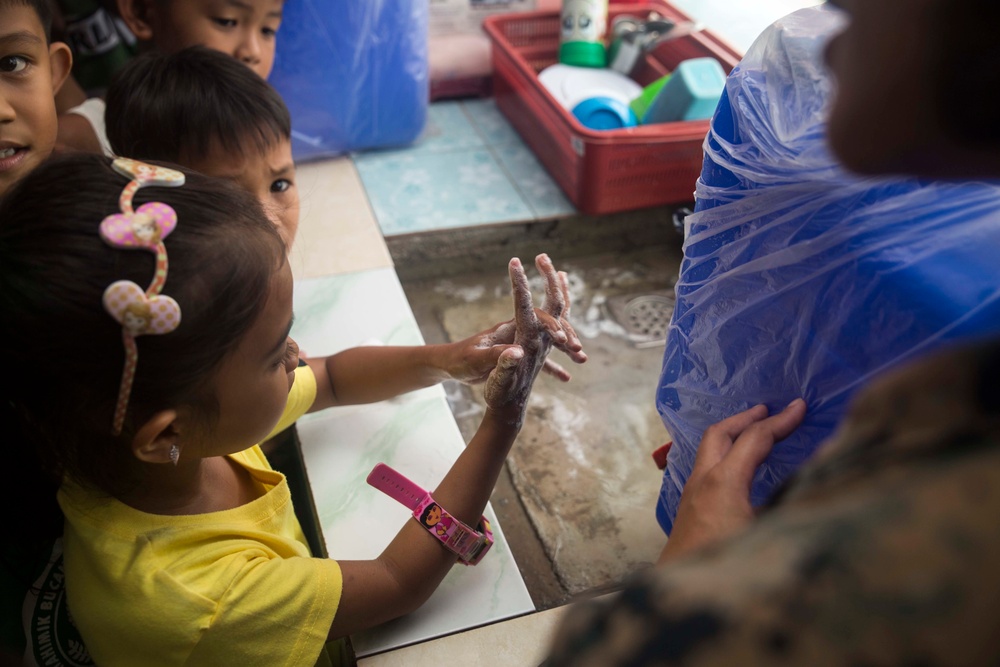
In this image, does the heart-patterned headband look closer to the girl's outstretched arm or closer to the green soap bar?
the girl's outstretched arm

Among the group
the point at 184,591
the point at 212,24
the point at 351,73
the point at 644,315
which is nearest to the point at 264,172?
the point at 212,24

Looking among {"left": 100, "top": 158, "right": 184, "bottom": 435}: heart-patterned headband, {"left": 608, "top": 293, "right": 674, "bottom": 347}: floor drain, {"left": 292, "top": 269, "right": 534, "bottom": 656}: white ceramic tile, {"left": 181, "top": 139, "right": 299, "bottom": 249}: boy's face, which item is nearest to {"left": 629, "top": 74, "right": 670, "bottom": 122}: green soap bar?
{"left": 608, "top": 293, "right": 674, "bottom": 347}: floor drain

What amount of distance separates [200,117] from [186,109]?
24 millimetres

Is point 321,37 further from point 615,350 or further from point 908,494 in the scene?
point 908,494

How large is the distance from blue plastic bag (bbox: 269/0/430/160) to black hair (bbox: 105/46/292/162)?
0.70 m

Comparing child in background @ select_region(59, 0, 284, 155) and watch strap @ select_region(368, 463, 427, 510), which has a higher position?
child in background @ select_region(59, 0, 284, 155)

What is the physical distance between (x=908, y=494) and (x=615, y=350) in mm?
1477

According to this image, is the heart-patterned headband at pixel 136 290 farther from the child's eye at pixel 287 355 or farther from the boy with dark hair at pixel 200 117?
the boy with dark hair at pixel 200 117

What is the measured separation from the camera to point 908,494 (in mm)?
294

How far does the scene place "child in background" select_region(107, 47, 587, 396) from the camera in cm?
121

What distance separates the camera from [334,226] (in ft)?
6.17

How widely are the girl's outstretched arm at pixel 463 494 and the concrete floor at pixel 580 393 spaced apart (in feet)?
1.09

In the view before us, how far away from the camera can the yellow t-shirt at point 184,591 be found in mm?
750

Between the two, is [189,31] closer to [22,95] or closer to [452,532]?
[22,95]
